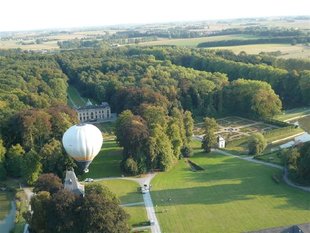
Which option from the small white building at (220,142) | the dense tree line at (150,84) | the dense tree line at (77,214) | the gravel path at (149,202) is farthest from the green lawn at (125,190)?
the dense tree line at (150,84)

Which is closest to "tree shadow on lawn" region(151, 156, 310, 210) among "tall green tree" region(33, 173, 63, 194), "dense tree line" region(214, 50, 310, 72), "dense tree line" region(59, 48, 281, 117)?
"tall green tree" region(33, 173, 63, 194)

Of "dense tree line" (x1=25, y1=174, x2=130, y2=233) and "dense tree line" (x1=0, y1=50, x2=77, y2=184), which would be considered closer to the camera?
"dense tree line" (x1=25, y1=174, x2=130, y2=233)

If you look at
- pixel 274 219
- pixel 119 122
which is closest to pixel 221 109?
pixel 119 122

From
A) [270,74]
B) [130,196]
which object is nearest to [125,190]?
[130,196]

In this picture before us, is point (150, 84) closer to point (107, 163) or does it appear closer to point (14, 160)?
point (107, 163)

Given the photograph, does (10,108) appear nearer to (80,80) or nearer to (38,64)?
(80,80)

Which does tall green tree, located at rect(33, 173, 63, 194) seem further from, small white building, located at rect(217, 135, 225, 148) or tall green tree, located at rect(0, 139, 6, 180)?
small white building, located at rect(217, 135, 225, 148)
